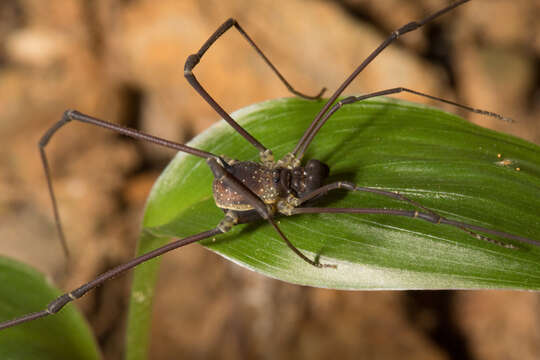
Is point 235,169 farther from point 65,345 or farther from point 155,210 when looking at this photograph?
point 65,345

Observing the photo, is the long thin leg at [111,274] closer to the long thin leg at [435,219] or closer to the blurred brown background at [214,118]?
the long thin leg at [435,219]

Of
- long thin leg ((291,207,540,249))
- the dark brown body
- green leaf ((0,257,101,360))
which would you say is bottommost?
green leaf ((0,257,101,360))

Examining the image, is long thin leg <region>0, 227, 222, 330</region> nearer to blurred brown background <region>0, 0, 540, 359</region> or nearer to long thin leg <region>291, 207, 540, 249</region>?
long thin leg <region>291, 207, 540, 249</region>

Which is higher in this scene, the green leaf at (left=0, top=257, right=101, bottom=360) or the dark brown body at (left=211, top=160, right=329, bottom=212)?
the dark brown body at (left=211, top=160, right=329, bottom=212)

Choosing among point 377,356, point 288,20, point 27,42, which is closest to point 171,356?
point 377,356

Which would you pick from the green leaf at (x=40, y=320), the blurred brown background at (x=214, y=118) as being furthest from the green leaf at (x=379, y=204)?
the blurred brown background at (x=214, y=118)

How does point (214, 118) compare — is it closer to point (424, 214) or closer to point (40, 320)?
point (40, 320)

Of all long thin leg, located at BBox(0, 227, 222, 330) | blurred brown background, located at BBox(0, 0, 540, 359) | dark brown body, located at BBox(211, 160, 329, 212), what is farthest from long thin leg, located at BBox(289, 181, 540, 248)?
blurred brown background, located at BBox(0, 0, 540, 359)
